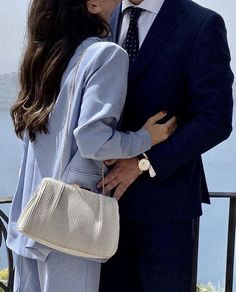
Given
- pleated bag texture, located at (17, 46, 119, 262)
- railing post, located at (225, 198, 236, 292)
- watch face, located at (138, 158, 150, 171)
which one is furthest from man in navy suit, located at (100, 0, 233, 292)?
railing post, located at (225, 198, 236, 292)

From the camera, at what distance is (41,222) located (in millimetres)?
1932

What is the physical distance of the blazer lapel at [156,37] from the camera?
2.07m

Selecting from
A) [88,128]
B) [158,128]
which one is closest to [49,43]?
[88,128]

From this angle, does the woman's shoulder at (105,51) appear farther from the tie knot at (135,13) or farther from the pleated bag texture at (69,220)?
the tie knot at (135,13)

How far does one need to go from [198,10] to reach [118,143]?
1.58ft

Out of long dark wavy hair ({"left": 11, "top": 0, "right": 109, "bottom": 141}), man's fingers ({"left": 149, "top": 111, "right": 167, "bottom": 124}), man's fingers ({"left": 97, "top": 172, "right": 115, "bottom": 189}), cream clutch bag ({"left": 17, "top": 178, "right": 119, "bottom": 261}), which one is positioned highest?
long dark wavy hair ({"left": 11, "top": 0, "right": 109, "bottom": 141})

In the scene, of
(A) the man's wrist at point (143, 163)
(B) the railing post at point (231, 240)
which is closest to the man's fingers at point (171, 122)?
(A) the man's wrist at point (143, 163)

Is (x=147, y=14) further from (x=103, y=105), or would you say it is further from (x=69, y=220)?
(x=69, y=220)

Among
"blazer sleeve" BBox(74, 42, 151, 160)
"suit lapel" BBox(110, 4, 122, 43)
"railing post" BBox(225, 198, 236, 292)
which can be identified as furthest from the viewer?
"railing post" BBox(225, 198, 236, 292)

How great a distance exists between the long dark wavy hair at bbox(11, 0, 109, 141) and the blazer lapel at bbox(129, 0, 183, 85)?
12 centimetres

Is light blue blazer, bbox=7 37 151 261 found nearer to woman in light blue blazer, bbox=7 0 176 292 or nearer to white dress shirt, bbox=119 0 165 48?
woman in light blue blazer, bbox=7 0 176 292

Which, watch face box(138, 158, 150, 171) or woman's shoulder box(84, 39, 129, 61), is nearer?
woman's shoulder box(84, 39, 129, 61)

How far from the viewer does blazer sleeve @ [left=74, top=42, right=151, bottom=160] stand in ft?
6.26

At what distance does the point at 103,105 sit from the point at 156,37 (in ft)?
1.00
